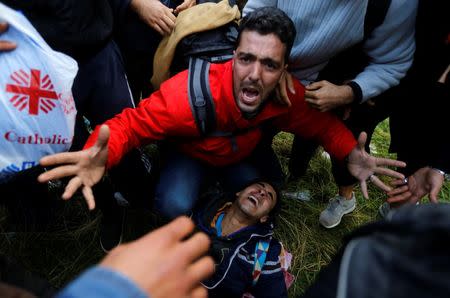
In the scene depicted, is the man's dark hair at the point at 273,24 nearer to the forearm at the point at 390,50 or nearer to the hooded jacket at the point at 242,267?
the forearm at the point at 390,50

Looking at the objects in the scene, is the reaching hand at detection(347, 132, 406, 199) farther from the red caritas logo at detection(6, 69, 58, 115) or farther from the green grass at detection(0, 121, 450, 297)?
the red caritas logo at detection(6, 69, 58, 115)

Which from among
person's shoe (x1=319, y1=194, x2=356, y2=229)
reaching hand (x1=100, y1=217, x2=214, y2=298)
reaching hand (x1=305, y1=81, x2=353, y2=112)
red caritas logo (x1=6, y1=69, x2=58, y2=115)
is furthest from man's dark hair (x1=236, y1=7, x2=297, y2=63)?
person's shoe (x1=319, y1=194, x2=356, y2=229)

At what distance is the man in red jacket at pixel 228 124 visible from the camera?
1.98 m

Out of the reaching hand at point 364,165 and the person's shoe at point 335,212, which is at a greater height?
the reaching hand at point 364,165

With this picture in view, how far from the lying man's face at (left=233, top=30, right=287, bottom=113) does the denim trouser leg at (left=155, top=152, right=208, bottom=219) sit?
0.68 m

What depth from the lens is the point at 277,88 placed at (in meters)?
2.26

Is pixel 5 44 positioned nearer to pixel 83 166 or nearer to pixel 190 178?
pixel 83 166

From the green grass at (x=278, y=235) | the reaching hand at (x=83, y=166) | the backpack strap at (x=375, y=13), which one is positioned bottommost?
the green grass at (x=278, y=235)

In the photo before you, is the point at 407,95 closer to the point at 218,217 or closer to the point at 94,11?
the point at 218,217

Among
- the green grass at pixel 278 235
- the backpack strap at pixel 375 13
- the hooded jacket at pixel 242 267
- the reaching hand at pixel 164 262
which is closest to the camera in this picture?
the reaching hand at pixel 164 262

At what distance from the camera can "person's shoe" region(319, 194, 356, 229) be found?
10.7 ft

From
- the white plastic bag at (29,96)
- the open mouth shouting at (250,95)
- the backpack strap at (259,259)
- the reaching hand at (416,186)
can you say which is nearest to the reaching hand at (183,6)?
the open mouth shouting at (250,95)

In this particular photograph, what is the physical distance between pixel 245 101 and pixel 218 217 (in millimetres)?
941

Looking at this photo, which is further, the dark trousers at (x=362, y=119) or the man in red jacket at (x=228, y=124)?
the dark trousers at (x=362, y=119)
